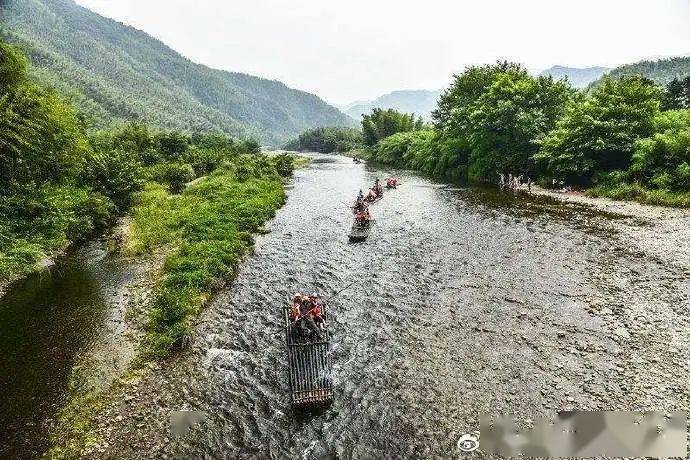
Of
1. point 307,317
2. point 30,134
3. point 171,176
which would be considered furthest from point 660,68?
point 30,134

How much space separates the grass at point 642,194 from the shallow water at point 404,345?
19.1 feet

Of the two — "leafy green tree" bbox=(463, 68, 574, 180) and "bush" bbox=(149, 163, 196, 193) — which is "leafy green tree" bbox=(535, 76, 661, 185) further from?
"bush" bbox=(149, 163, 196, 193)

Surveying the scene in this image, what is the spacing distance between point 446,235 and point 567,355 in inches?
618

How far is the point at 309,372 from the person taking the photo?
1325 centimetres

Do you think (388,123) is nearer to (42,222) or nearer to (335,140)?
(335,140)

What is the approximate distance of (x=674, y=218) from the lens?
28.8 metres

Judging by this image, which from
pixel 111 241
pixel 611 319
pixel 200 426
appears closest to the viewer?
pixel 200 426

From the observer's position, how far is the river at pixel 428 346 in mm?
11773

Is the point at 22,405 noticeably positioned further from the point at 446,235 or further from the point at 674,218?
the point at 674,218

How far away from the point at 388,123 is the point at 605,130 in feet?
281

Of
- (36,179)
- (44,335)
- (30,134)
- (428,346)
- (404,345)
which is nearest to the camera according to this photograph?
(428,346)

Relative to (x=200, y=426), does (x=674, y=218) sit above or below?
above

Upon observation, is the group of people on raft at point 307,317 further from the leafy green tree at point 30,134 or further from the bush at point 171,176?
the bush at point 171,176

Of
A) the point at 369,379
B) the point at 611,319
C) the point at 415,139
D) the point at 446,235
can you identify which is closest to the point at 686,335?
the point at 611,319
